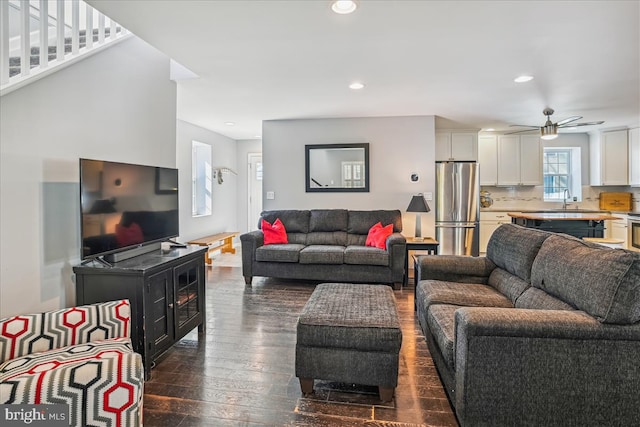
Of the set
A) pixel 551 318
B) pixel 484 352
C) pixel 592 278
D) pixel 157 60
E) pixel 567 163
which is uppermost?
pixel 157 60

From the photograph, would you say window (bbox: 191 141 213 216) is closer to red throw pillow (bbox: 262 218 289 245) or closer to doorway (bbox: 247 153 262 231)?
doorway (bbox: 247 153 262 231)

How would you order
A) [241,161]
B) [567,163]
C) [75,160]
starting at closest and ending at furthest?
[75,160]
[567,163]
[241,161]

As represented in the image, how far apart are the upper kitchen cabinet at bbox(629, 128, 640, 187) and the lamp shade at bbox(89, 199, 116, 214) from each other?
26.0 ft

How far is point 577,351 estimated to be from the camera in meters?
1.56

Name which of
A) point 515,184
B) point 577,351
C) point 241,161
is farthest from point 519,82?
point 241,161

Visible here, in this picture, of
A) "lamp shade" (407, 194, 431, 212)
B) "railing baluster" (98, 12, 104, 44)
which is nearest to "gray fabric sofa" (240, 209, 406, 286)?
"lamp shade" (407, 194, 431, 212)

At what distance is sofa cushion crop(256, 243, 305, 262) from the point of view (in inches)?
178

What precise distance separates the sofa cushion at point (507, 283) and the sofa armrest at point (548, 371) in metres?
0.78

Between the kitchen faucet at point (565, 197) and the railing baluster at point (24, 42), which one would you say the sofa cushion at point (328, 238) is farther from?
the kitchen faucet at point (565, 197)

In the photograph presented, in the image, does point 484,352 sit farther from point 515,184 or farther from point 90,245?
point 515,184

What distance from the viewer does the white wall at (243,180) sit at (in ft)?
25.2

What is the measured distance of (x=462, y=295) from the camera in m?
2.51

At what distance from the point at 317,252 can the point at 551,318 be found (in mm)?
3069

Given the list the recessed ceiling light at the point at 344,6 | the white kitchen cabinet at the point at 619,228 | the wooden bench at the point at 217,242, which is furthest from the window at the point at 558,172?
the recessed ceiling light at the point at 344,6
